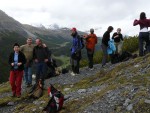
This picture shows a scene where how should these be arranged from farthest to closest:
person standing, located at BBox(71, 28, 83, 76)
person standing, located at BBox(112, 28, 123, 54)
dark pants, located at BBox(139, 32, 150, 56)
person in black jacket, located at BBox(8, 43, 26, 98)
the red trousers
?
person standing, located at BBox(112, 28, 123, 54), person standing, located at BBox(71, 28, 83, 76), dark pants, located at BBox(139, 32, 150, 56), the red trousers, person in black jacket, located at BBox(8, 43, 26, 98)

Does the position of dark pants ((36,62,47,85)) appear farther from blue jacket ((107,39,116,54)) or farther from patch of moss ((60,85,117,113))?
blue jacket ((107,39,116,54))

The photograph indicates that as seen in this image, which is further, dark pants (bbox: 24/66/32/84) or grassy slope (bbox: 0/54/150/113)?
dark pants (bbox: 24/66/32/84)

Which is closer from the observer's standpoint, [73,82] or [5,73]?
[73,82]

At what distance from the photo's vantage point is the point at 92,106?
12891 mm

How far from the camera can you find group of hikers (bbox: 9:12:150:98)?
18.1 m

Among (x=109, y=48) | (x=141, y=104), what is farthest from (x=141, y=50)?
(x=141, y=104)

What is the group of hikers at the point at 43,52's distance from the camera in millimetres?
18125

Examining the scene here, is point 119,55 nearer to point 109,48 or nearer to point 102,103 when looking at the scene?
point 109,48

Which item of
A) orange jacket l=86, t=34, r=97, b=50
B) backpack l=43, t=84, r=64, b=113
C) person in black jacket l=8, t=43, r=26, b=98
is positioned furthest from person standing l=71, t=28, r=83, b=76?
backpack l=43, t=84, r=64, b=113

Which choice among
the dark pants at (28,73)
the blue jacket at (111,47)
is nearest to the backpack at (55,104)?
the dark pants at (28,73)

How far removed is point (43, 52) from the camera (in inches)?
750

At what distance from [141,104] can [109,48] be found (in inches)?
437

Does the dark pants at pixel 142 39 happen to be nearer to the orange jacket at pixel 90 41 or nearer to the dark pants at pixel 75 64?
the orange jacket at pixel 90 41

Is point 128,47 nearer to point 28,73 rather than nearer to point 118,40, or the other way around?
point 118,40
